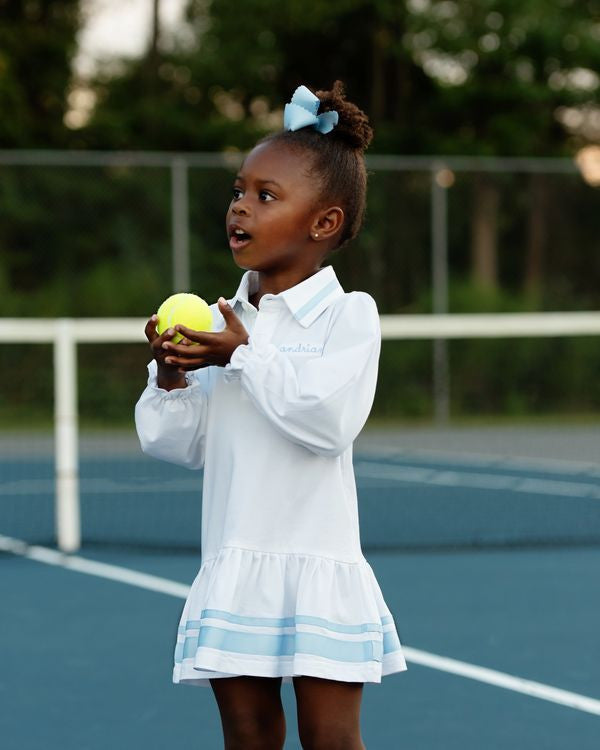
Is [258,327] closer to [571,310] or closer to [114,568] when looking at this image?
[114,568]

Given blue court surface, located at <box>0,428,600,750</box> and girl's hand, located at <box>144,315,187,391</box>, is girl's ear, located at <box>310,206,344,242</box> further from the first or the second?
blue court surface, located at <box>0,428,600,750</box>

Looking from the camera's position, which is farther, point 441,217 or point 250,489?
point 441,217

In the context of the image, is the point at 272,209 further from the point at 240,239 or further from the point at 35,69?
the point at 35,69

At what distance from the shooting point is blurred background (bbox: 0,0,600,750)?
242 inches

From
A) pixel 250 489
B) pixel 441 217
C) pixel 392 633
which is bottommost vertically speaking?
pixel 392 633

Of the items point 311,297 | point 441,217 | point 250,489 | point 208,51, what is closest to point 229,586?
point 250,489

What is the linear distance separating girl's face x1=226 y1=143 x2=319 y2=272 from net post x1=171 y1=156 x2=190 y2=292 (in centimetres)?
1176

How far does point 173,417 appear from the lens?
306 centimetres

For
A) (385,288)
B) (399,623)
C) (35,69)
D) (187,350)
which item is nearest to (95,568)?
(399,623)

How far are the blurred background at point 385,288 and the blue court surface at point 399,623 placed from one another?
27 millimetres

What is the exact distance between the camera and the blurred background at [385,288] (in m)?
6.16

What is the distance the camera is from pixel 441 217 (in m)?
16.1

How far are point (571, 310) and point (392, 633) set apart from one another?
563 inches

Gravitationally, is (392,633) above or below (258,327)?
below
